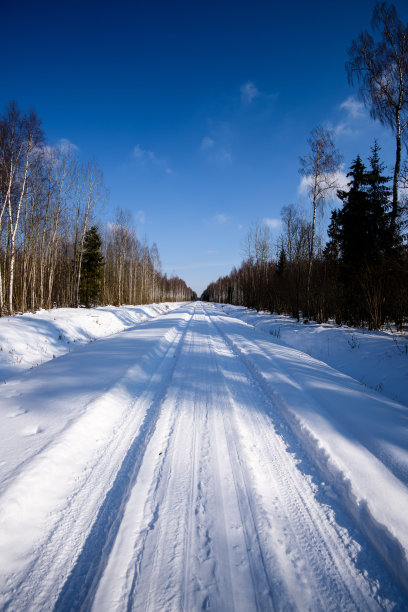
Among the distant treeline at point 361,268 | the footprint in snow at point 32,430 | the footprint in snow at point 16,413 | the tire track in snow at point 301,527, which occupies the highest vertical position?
the distant treeline at point 361,268

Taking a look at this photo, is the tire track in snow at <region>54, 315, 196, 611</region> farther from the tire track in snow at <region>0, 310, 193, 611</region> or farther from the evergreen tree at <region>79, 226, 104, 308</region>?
the evergreen tree at <region>79, 226, 104, 308</region>

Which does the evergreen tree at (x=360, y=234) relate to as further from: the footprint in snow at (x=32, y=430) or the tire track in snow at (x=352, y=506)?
the footprint in snow at (x=32, y=430)

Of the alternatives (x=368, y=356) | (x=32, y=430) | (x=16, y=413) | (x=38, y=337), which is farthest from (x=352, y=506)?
(x=38, y=337)

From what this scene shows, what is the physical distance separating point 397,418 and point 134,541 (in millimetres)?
3847

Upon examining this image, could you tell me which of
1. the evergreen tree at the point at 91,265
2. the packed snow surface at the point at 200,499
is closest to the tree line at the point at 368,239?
the packed snow surface at the point at 200,499

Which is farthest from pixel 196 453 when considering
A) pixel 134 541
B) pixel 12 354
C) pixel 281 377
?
pixel 12 354

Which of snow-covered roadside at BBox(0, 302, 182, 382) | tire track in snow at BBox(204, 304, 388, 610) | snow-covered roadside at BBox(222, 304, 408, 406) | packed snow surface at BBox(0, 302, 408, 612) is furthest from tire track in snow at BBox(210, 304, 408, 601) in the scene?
snow-covered roadside at BBox(0, 302, 182, 382)

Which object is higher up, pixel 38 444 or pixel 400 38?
pixel 400 38

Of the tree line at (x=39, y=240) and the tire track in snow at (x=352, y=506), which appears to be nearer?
the tire track in snow at (x=352, y=506)

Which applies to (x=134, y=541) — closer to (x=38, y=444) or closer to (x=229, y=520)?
(x=229, y=520)

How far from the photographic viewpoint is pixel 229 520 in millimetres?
1763

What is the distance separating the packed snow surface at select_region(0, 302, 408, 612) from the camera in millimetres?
1359

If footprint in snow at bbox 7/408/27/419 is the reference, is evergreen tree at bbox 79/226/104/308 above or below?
above

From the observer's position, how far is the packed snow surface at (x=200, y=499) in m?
1.36
